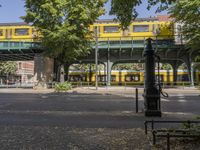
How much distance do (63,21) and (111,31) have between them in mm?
17427

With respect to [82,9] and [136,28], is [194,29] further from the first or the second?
[136,28]

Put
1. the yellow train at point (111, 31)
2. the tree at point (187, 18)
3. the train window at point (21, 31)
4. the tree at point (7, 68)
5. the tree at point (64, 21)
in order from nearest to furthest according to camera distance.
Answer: the tree at point (187, 18) → the tree at point (64, 21) → the yellow train at point (111, 31) → the train window at point (21, 31) → the tree at point (7, 68)

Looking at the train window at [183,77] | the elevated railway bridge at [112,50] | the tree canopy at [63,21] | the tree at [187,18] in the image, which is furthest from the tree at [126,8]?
the train window at [183,77]

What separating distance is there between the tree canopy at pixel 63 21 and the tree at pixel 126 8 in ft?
90.7

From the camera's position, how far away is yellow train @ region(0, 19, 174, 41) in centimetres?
5206

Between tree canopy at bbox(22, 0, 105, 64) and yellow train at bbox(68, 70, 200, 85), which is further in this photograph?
yellow train at bbox(68, 70, 200, 85)

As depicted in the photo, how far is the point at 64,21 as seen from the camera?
38.0 m

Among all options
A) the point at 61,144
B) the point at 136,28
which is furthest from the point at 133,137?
the point at 136,28

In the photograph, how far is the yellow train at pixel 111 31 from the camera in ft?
171

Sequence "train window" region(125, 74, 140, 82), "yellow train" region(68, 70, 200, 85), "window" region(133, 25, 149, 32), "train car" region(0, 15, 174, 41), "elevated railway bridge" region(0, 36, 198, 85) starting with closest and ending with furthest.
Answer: "elevated railway bridge" region(0, 36, 198, 85), "train car" region(0, 15, 174, 41), "window" region(133, 25, 149, 32), "yellow train" region(68, 70, 200, 85), "train window" region(125, 74, 140, 82)

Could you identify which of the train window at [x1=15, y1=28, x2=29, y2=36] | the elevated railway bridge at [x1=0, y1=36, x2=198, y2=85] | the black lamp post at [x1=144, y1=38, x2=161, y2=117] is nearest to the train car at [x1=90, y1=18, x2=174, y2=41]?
the elevated railway bridge at [x1=0, y1=36, x2=198, y2=85]

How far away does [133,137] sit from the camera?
848cm

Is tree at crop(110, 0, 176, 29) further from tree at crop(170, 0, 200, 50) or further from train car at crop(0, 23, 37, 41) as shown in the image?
train car at crop(0, 23, 37, 41)

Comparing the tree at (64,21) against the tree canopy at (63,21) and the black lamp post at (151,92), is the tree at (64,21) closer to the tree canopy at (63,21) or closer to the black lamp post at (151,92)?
the tree canopy at (63,21)
